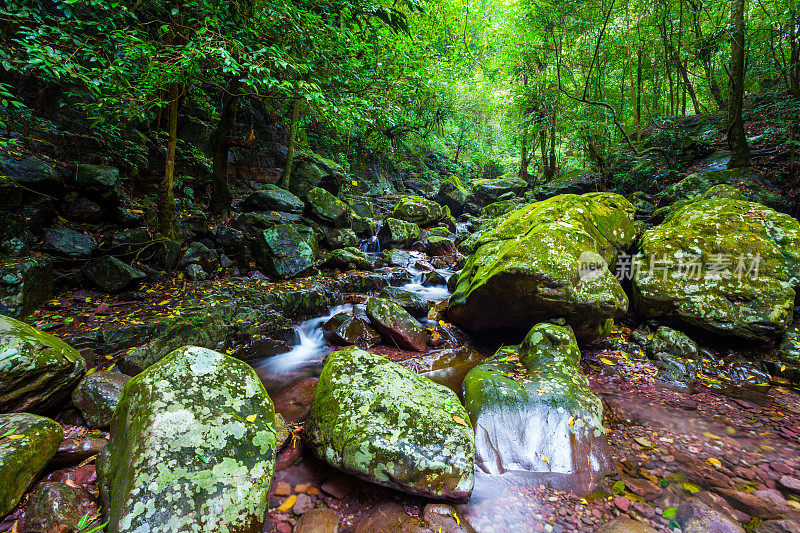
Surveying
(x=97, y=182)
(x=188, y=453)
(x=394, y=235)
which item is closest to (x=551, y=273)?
(x=188, y=453)

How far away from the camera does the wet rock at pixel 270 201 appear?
9.21 m

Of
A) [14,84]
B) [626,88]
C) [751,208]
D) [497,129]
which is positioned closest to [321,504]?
[751,208]

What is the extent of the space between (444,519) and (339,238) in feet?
27.9

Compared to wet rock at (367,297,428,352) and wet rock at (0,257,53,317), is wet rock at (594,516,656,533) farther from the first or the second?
wet rock at (0,257,53,317)

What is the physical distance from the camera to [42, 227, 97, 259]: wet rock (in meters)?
4.81

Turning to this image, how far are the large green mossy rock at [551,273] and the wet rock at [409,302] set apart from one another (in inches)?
33.6

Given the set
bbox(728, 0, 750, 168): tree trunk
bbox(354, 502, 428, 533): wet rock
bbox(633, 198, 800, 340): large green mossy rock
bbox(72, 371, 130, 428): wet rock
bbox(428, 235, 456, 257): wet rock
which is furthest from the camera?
bbox(428, 235, 456, 257): wet rock

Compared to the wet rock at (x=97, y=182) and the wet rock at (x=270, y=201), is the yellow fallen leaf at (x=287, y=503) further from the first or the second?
the wet rock at (x=270, y=201)

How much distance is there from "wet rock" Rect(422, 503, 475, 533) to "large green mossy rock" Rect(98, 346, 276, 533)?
1.17m

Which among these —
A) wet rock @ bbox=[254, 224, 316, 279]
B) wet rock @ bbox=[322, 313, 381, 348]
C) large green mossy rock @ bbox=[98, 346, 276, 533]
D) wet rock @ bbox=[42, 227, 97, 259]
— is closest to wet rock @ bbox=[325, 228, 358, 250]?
wet rock @ bbox=[254, 224, 316, 279]

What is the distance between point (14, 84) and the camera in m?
6.15

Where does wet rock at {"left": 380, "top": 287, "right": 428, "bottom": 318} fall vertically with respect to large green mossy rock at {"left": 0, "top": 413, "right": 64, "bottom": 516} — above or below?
above

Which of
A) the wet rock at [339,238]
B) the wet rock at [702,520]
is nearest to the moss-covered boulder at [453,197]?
the wet rock at [339,238]

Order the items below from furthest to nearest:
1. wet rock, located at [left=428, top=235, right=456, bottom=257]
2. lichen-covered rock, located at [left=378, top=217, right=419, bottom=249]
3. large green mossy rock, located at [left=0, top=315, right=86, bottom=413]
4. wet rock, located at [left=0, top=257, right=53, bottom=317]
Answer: wet rock, located at [left=428, top=235, right=456, bottom=257] → lichen-covered rock, located at [left=378, top=217, right=419, bottom=249] → wet rock, located at [left=0, top=257, right=53, bottom=317] → large green mossy rock, located at [left=0, top=315, right=86, bottom=413]
